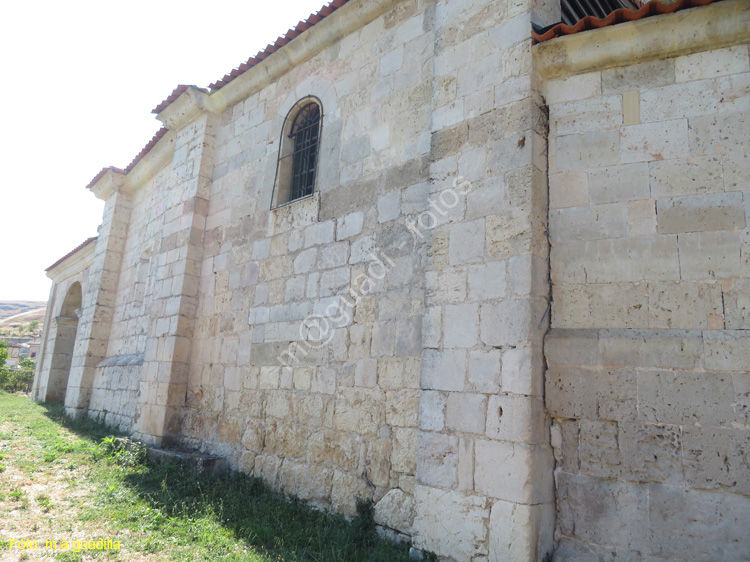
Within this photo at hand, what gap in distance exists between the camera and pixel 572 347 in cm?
330

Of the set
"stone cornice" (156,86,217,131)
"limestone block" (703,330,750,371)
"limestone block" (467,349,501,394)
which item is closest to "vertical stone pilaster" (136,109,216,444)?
"stone cornice" (156,86,217,131)

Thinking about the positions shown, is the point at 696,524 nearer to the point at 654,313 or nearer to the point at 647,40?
the point at 654,313

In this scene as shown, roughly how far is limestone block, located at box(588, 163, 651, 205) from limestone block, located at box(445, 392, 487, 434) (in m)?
1.60

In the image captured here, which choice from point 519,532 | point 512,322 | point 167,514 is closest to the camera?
point 519,532

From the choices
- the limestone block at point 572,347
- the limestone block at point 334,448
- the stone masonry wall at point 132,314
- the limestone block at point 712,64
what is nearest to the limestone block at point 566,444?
the limestone block at point 572,347

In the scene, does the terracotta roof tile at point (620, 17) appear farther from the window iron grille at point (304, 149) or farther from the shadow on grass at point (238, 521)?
the shadow on grass at point (238, 521)

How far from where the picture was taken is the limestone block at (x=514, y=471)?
3.00 meters

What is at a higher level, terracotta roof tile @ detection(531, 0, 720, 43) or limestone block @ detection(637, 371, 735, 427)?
terracotta roof tile @ detection(531, 0, 720, 43)

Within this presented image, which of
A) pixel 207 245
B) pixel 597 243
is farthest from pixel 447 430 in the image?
pixel 207 245

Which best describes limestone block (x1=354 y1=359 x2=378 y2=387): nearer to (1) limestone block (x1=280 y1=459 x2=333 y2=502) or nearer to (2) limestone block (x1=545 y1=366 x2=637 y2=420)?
(1) limestone block (x1=280 y1=459 x2=333 y2=502)

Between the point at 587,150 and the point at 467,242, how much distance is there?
1068 millimetres

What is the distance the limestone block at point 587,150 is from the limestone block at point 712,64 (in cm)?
58

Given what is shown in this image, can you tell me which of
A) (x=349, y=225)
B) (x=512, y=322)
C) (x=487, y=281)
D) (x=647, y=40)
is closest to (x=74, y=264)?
(x=349, y=225)

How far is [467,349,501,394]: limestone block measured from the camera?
3.29 m
